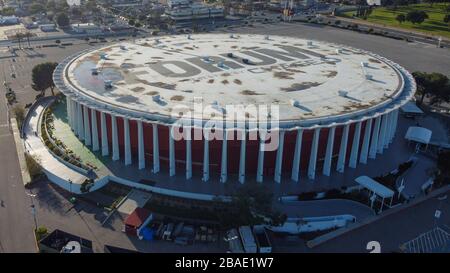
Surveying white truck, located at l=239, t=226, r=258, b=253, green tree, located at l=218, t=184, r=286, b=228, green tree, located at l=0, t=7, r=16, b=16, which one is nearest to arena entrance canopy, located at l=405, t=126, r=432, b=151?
green tree, located at l=218, t=184, r=286, b=228

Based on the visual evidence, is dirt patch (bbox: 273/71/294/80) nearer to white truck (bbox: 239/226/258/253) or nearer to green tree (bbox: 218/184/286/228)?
green tree (bbox: 218/184/286/228)

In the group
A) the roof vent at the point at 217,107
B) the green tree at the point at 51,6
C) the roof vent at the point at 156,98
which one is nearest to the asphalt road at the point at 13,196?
the roof vent at the point at 156,98

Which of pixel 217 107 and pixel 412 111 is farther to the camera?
pixel 412 111

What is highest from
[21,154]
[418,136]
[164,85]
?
[164,85]

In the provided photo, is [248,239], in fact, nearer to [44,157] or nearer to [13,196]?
[13,196]

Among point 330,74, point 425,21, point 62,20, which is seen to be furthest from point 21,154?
point 425,21

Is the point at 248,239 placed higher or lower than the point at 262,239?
higher

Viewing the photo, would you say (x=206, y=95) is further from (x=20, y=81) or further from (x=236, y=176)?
(x=20, y=81)
